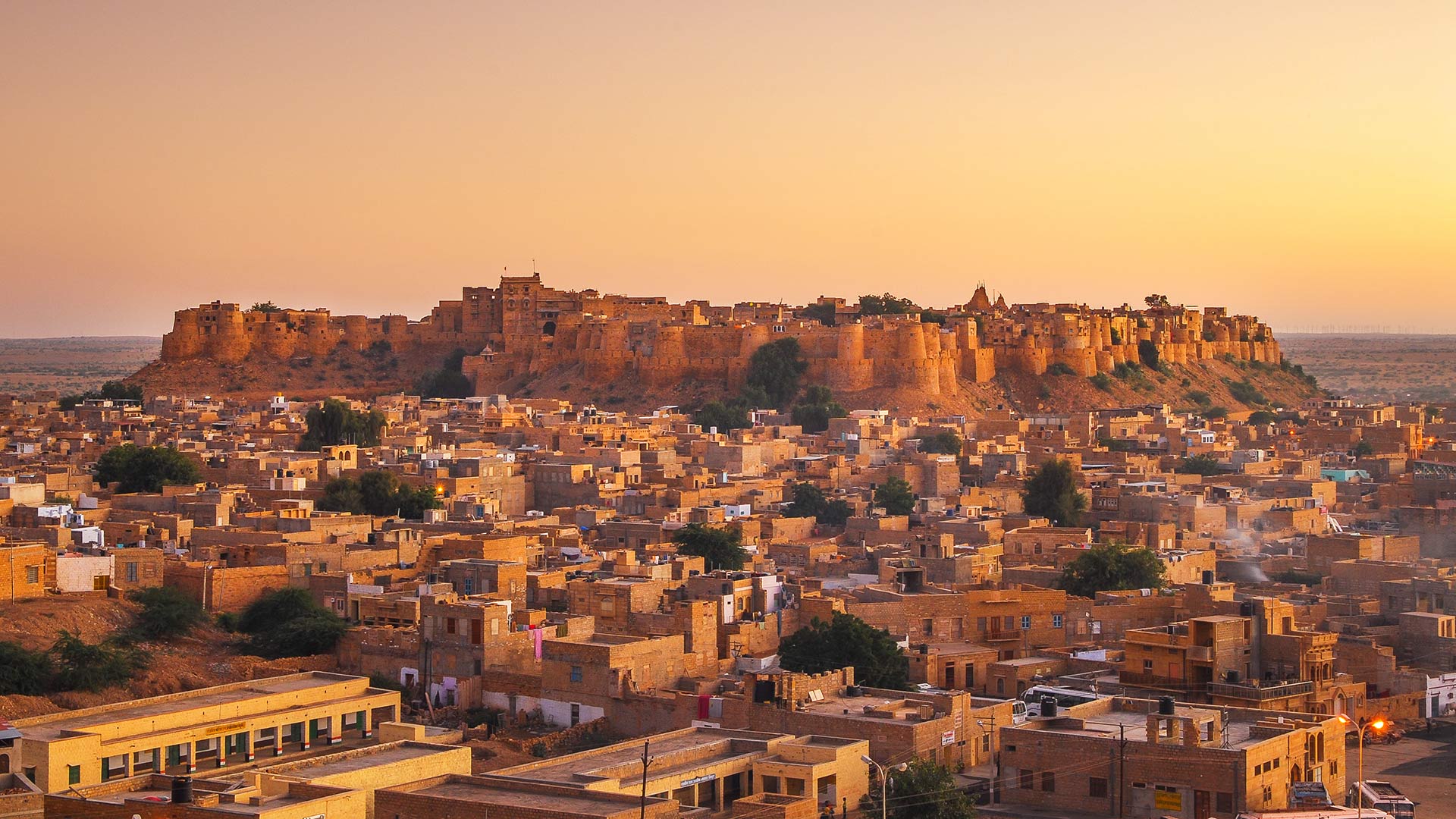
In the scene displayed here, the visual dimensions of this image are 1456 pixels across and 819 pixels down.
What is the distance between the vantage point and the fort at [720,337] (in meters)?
69.0

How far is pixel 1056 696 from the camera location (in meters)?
22.5

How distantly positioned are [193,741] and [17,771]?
2.23 metres

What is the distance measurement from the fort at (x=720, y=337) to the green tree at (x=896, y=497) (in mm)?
24812

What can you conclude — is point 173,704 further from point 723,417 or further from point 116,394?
point 116,394

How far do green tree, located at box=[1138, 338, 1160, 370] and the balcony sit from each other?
5656cm

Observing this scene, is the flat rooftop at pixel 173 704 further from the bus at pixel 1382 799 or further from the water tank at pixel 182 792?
the bus at pixel 1382 799

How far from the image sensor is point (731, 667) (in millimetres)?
24984

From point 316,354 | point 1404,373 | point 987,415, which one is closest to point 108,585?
point 987,415

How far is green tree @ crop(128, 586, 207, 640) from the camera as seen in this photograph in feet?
85.0

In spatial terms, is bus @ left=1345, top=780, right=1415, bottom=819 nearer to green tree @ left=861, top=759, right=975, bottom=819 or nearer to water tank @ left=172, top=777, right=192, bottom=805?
green tree @ left=861, top=759, right=975, bottom=819

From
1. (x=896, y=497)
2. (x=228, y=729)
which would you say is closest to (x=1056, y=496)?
(x=896, y=497)

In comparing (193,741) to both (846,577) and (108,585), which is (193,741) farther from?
(846,577)

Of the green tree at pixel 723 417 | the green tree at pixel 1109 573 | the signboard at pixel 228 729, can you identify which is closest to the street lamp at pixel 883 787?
the signboard at pixel 228 729

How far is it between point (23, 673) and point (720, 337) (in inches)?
1927
